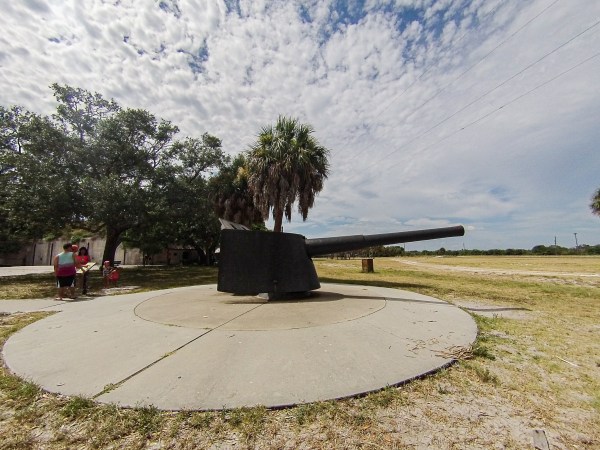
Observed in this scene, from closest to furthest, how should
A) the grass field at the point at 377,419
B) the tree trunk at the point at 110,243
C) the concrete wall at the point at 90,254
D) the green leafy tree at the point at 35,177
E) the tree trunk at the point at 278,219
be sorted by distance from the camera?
the grass field at the point at 377,419 < the green leafy tree at the point at 35,177 < the tree trunk at the point at 278,219 < the tree trunk at the point at 110,243 < the concrete wall at the point at 90,254

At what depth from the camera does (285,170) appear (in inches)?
560

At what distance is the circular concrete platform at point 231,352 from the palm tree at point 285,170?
9.15 metres

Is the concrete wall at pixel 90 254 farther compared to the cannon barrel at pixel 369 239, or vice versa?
the concrete wall at pixel 90 254

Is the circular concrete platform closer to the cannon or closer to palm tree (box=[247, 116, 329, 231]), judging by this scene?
the cannon

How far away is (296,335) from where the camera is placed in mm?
4078

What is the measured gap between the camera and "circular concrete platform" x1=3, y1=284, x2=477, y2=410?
262cm

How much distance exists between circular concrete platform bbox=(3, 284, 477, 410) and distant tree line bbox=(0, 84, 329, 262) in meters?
8.38

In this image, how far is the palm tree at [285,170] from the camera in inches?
563

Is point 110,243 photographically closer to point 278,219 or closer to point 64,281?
point 278,219

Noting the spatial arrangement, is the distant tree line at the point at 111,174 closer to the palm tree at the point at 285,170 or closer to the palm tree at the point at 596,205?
the palm tree at the point at 285,170

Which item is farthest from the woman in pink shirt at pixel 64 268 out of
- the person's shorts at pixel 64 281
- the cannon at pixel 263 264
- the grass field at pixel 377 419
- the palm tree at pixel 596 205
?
the palm tree at pixel 596 205

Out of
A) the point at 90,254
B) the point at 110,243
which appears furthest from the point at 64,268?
the point at 90,254

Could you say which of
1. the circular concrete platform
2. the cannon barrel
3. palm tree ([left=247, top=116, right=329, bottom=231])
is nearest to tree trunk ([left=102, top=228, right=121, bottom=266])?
palm tree ([left=247, top=116, right=329, bottom=231])

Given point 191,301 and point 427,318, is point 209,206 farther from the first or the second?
point 427,318
